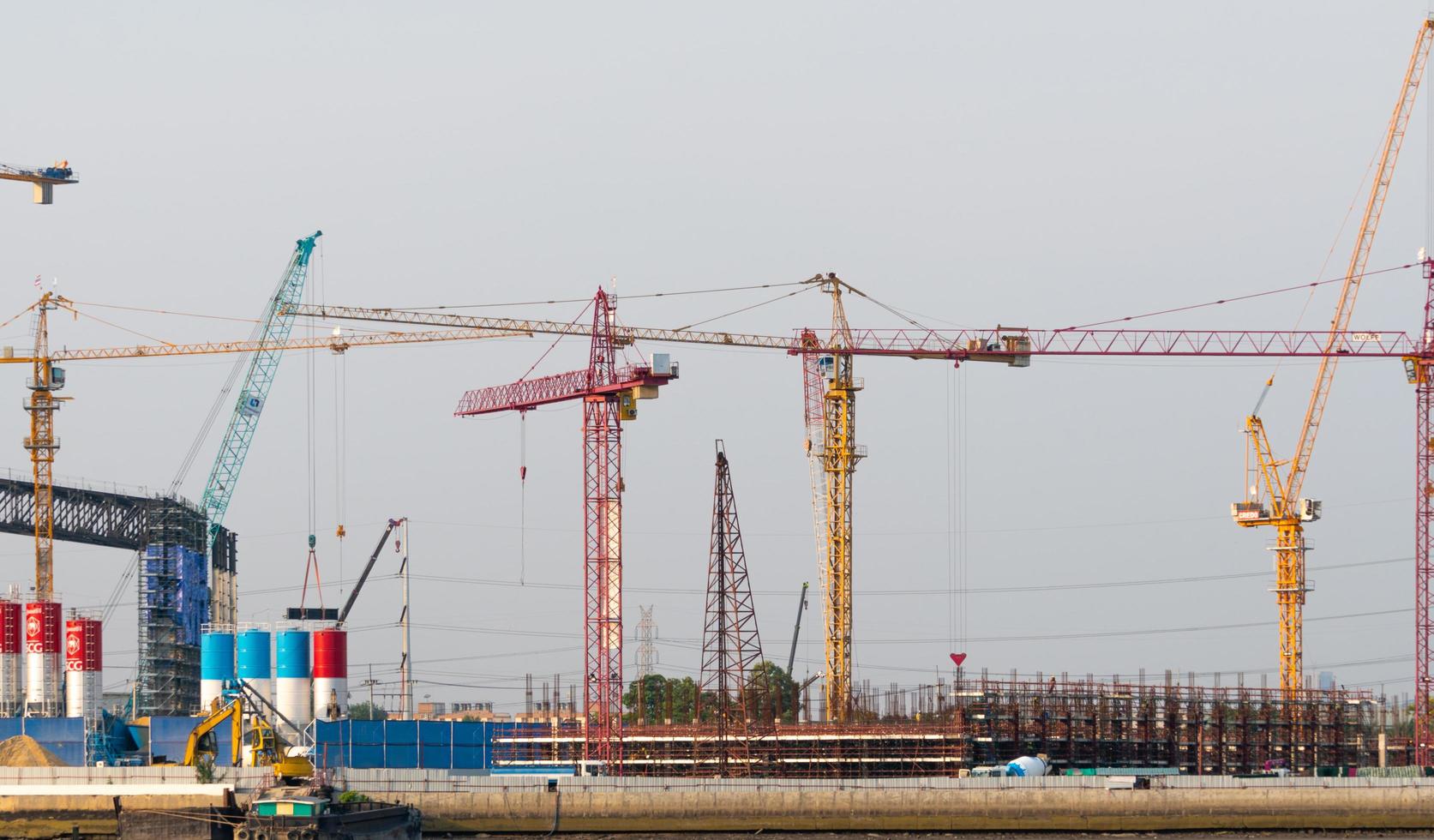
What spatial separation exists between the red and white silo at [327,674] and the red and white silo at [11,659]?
1533 cm

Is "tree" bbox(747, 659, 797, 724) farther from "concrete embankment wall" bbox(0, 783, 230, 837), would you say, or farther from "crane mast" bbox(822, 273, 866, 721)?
"concrete embankment wall" bbox(0, 783, 230, 837)

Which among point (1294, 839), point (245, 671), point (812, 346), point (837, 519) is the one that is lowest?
point (1294, 839)

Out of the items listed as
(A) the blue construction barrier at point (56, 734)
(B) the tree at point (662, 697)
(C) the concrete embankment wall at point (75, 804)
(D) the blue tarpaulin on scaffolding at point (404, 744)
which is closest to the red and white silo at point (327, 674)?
(D) the blue tarpaulin on scaffolding at point (404, 744)

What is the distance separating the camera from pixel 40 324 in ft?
480

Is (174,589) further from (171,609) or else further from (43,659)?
(43,659)

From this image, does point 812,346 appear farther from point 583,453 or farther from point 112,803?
point 112,803

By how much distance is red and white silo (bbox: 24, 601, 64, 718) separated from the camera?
101 meters

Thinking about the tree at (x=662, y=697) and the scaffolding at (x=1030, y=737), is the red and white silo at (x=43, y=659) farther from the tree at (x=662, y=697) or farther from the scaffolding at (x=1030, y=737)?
the tree at (x=662, y=697)

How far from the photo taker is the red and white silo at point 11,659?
336ft

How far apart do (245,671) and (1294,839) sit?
53804mm

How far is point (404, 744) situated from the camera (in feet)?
347

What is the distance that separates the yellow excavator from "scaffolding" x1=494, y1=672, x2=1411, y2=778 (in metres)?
27.4

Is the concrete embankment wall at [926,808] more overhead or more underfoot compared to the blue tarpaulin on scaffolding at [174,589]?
more underfoot

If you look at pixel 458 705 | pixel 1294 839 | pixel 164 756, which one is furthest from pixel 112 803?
pixel 458 705
